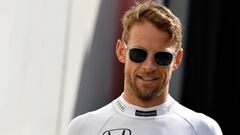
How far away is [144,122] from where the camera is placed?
5.43 feet

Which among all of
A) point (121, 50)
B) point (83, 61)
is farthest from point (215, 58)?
point (121, 50)

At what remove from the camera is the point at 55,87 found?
210 cm

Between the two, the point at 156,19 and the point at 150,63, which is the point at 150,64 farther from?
the point at 156,19

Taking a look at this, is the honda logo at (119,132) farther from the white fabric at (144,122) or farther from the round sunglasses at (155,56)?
the round sunglasses at (155,56)

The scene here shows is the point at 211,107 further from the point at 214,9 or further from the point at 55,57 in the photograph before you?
the point at 55,57

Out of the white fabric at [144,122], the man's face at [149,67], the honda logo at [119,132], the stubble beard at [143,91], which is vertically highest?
the man's face at [149,67]

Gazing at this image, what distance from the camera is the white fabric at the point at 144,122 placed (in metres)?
1.64

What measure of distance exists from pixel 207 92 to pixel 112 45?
2.22 ft

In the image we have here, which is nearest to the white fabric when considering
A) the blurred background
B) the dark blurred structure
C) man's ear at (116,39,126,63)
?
man's ear at (116,39,126,63)

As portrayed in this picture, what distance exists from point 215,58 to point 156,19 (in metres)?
1.28

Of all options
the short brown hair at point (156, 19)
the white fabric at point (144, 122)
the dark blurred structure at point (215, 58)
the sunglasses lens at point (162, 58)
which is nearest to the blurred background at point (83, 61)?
the dark blurred structure at point (215, 58)

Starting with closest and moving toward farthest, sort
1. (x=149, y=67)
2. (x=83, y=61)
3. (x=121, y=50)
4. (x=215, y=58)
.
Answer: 1. (x=149, y=67)
2. (x=121, y=50)
3. (x=83, y=61)
4. (x=215, y=58)

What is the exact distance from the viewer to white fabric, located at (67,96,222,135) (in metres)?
1.64

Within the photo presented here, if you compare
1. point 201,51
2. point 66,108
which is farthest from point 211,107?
point 66,108
